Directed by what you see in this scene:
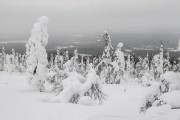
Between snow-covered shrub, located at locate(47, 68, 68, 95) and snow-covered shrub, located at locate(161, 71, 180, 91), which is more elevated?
snow-covered shrub, located at locate(161, 71, 180, 91)

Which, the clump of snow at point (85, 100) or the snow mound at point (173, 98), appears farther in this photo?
the clump of snow at point (85, 100)

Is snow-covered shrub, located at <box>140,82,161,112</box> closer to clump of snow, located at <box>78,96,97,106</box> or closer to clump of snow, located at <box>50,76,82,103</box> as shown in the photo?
clump of snow, located at <box>78,96,97,106</box>

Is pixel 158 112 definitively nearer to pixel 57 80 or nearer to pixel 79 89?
pixel 79 89

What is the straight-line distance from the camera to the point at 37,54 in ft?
100.0

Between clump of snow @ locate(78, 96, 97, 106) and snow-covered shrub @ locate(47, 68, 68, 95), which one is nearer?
clump of snow @ locate(78, 96, 97, 106)

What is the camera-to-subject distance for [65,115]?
12.5 meters

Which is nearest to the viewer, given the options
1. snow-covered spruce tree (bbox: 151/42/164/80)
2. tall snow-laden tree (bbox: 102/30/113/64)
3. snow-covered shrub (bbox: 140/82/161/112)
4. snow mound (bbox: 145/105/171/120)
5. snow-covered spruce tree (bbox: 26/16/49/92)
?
snow mound (bbox: 145/105/171/120)

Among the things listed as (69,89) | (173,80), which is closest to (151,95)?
(173,80)

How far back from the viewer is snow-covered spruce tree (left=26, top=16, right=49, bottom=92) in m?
29.8

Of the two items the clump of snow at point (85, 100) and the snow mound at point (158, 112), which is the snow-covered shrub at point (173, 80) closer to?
the snow mound at point (158, 112)

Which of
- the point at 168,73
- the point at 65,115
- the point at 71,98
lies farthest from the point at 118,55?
the point at 168,73

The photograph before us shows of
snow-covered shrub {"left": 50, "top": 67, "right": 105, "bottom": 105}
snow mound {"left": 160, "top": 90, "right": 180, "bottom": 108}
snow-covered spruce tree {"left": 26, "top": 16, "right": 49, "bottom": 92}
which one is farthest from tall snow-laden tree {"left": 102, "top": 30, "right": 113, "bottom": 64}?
snow mound {"left": 160, "top": 90, "right": 180, "bottom": 108}

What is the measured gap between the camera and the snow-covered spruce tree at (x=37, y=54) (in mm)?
29834

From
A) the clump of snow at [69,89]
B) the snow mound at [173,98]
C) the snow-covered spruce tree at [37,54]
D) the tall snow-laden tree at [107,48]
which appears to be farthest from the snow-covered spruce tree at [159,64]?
the snow mound at [173,98]
